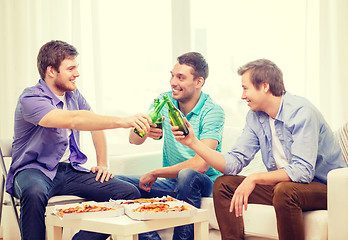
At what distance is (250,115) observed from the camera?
8.82 feet

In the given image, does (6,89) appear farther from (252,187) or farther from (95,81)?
(252,187)

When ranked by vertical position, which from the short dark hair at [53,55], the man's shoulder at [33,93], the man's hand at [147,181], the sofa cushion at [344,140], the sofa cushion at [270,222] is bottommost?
the sofa cushion at [270,222]

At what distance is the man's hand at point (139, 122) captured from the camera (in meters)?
2.38

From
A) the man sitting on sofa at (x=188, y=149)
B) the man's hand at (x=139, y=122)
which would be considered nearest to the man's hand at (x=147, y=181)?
the man sitting on sofa at (x=188, y=149)

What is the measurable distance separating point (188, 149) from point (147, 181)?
12.1 inches

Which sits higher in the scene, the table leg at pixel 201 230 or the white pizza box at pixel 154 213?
the white pizza box at pixel 154 213

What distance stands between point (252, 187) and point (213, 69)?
1808 millimetres

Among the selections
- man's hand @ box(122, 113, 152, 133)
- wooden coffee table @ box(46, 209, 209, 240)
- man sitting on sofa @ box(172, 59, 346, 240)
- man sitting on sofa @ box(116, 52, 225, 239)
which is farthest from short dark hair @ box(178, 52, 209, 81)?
wooden coffee table @ box(46, 209, 209, 240)

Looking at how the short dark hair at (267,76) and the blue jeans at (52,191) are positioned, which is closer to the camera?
the blue jeans at (52,191)

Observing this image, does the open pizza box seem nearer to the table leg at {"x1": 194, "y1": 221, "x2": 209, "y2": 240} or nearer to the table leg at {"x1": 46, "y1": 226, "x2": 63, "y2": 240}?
the table leg at {"x1": 194, "y1": 221, "x2": 209, "y2": 240}

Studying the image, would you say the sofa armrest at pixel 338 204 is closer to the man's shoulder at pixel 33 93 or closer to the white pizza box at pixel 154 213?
the white pizza box at pixel 154 213

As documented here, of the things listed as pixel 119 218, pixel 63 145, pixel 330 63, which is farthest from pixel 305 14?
pixel 119 218

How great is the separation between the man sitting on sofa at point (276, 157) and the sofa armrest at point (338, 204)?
0.41ft

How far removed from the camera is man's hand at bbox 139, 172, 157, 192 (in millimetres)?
2861
